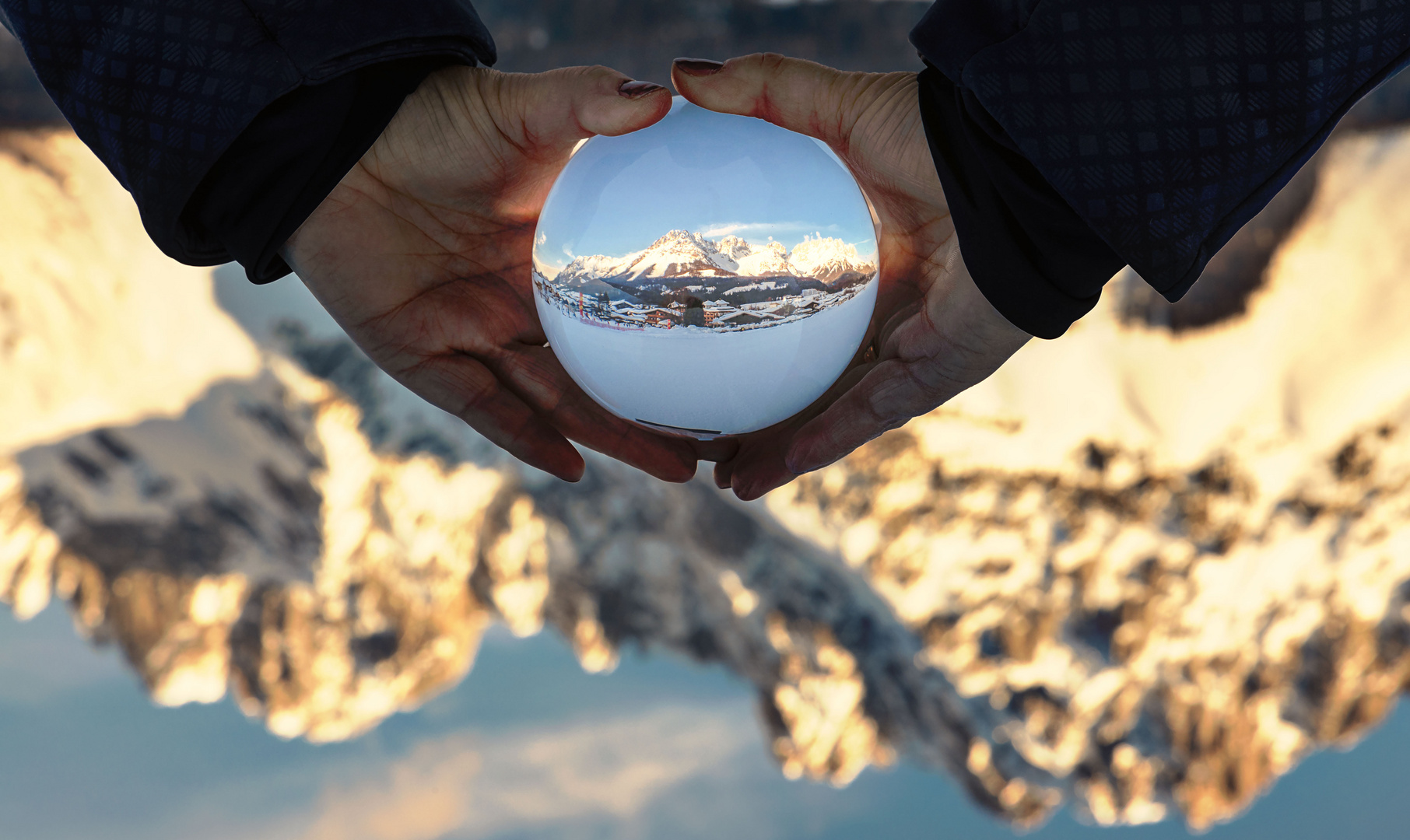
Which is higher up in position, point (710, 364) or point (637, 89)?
point (637, 89)

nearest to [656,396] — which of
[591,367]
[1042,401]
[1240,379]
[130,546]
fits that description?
[591,367]

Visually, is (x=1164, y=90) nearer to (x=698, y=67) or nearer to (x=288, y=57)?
(x=698, y=67)

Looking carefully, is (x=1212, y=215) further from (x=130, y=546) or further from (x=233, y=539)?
(x=130, y=546)

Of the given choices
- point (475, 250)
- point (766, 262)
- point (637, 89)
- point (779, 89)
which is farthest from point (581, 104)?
point (475, 250)

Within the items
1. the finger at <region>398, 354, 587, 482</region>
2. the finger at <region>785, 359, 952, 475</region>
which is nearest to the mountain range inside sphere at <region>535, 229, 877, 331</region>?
the finger at <region>785, 359, 952, 475</region>

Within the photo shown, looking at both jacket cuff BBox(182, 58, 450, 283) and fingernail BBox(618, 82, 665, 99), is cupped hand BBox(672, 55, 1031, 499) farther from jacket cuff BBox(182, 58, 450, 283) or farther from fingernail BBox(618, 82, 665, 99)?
jacket cuff BBox(182, 58, 450, 283)

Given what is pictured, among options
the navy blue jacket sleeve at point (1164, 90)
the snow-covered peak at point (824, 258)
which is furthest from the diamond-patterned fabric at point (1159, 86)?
the snow-covered peak at point (824, 258)

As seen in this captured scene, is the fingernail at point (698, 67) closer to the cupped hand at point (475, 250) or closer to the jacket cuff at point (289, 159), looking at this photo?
the cupped hand at point (475, 250)
